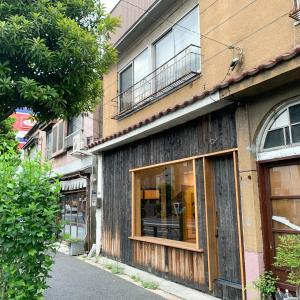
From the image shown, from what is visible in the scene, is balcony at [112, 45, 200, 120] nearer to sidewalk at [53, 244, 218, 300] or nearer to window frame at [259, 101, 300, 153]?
window frame at [259, 101, 300, 153]

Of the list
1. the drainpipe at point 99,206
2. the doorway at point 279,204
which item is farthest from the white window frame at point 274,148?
the drainpipe at point 99,206

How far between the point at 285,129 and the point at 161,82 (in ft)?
14.9

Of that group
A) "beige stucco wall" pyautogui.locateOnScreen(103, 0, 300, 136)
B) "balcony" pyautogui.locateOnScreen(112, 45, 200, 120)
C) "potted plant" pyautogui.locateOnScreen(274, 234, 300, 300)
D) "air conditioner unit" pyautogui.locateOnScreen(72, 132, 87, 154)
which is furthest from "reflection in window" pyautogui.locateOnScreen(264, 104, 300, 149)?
"air conditioner unit" pyautogui.locateOnScreen(72, 132, 87, 154)

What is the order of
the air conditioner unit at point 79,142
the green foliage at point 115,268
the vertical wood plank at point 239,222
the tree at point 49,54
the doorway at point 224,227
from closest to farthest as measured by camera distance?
the tree at point 49,54 → the vertical wood plank at point 239,222 → the doorway at point 224,227 → the green foliage at point 115,268 → the air conditioner unit at point 79,142

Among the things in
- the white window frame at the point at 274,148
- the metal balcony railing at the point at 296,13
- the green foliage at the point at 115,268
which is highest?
the metal balcony railing at the point at 296,13

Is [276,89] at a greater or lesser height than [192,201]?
greater

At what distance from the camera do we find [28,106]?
5.90 m

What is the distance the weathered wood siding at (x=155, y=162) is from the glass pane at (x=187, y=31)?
7.00 feet

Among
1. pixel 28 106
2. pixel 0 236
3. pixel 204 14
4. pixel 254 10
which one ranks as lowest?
pixel 0 236

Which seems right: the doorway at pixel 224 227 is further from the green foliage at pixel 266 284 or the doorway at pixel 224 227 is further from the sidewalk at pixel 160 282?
the green foliage at pixel 266 284

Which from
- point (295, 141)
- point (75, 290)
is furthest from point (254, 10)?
point (75, 290)

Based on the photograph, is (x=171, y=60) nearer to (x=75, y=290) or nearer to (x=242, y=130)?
(x=242, y=130)

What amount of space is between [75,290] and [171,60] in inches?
237

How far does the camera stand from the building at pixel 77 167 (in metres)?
13.6
